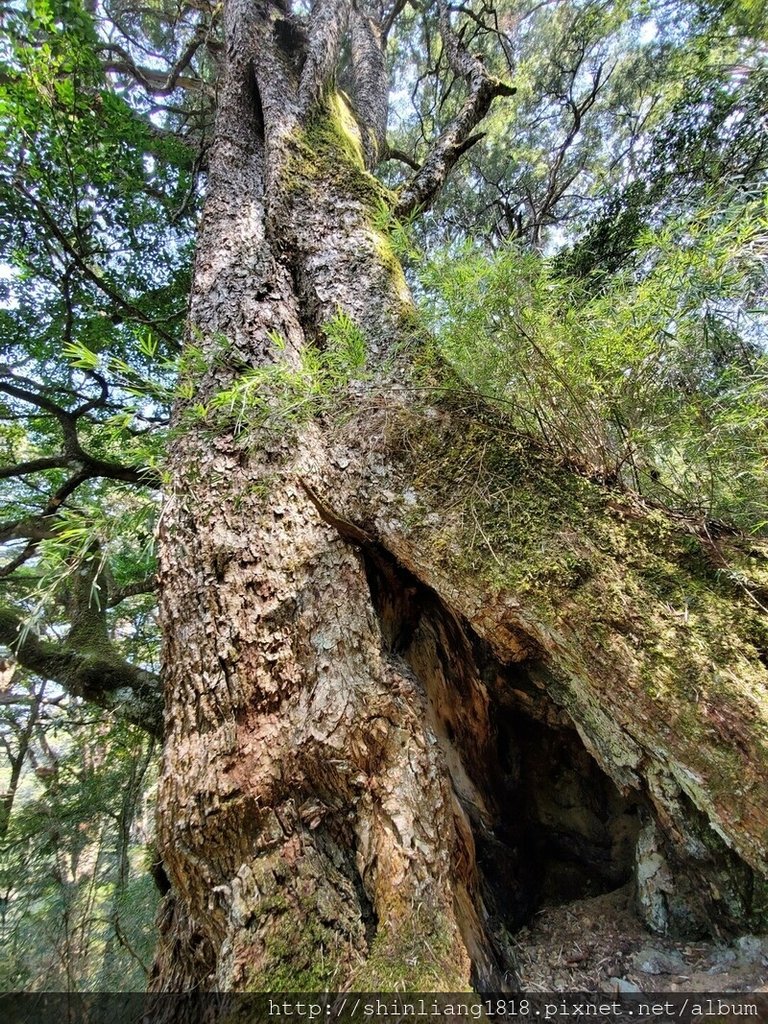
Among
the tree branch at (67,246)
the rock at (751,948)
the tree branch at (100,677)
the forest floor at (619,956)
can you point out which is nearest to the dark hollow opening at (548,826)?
the forest floor at (619,956)

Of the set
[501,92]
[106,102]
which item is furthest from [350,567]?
[106,102]

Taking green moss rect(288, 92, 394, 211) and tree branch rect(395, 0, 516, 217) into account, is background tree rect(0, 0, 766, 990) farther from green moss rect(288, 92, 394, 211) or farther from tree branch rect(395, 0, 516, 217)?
tree branch rect(395, 0, 516, 217)

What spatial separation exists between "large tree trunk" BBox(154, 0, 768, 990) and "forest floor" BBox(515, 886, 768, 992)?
0.21ft

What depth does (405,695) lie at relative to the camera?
1355 mm

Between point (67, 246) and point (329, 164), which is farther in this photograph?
point (67, 246)

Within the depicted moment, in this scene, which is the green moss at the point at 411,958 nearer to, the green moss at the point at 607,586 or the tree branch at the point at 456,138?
the green moss at the point at 607,586

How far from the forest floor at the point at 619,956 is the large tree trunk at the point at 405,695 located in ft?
0.21

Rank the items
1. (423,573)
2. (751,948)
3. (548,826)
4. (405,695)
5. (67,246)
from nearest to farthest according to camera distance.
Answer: (751,948) < (405,695) < (423,573) < (548,826) < (67,246)

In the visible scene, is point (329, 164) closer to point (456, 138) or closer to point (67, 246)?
point (456, 138)

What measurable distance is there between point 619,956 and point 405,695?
0.90m

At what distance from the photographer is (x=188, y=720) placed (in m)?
1.32

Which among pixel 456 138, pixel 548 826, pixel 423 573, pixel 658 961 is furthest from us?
pixel 456 138

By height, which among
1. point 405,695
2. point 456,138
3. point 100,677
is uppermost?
point 456,138

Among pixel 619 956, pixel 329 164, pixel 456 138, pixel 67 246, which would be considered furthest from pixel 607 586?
pixel 67 246
